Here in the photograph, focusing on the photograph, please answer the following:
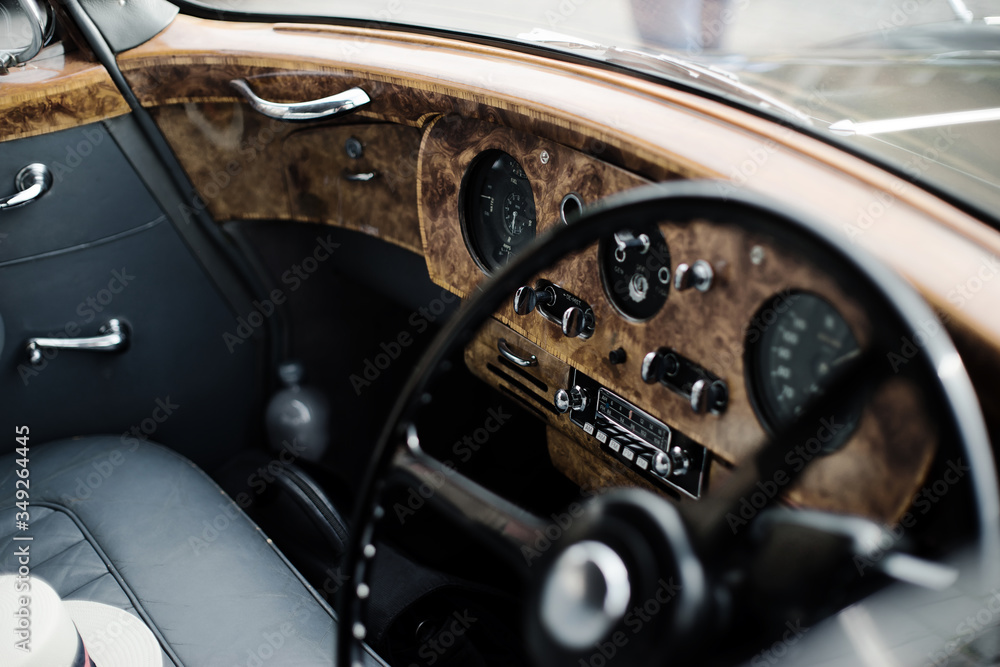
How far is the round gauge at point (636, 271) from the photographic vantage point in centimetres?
115

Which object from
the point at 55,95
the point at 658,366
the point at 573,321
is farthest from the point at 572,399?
the point at 55,95

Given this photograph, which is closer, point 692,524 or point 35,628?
point 692,524

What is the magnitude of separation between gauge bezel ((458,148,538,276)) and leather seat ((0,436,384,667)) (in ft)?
2.13

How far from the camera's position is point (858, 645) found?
740 millimetres

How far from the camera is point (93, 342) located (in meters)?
1.81

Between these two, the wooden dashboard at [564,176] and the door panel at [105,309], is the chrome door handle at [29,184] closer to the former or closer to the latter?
the door panel at [105,309]

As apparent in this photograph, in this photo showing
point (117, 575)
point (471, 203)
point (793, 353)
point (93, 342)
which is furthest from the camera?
point (93, 342)

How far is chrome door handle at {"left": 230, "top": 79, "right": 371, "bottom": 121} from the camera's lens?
155 cm

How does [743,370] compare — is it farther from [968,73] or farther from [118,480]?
[118,480]

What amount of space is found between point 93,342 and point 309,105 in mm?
742

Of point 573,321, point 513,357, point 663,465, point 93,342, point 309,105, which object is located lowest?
point 93,342

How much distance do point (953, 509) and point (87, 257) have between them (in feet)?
5.70

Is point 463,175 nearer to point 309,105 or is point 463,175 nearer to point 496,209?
point 496,209

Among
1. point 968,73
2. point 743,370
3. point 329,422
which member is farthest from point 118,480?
point 968,73
